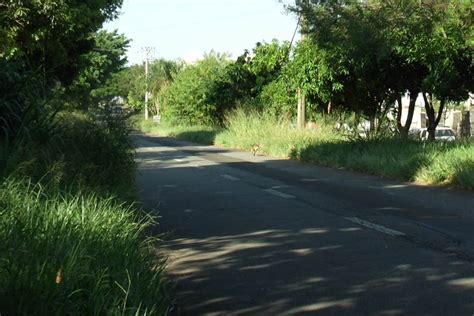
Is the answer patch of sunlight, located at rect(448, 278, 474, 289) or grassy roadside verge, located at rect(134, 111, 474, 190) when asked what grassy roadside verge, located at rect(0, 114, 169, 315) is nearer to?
patch of sunlight, located at rect(448, 278, 474, 289)

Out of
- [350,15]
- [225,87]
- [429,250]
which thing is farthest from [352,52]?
[225,87]

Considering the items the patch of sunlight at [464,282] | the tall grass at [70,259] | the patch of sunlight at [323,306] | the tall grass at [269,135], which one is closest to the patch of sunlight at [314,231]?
the patch of sunlight at [464,282]

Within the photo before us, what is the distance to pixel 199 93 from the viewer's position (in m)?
46.9

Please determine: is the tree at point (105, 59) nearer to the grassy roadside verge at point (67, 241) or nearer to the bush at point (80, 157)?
the bush at point (80, 157)

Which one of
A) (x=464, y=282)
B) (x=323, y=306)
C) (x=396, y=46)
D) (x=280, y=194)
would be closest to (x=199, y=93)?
(x=396, y=46)

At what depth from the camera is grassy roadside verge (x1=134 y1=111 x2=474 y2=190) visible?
13945 millimetres

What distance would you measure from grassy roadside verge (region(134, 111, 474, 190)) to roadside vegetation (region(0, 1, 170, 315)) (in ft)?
10.0

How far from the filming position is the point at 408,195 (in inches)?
483

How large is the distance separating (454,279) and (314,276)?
4.29 feet

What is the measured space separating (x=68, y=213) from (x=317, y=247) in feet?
10.1

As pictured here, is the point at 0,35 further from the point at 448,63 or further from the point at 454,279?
the point at 448,63

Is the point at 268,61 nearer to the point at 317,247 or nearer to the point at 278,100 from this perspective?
the point at 278,100

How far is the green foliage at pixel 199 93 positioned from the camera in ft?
145

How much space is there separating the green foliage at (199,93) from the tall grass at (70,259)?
36705 millimetres
